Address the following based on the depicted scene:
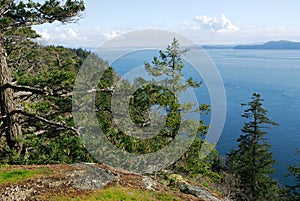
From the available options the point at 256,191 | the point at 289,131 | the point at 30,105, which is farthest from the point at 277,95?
the point at 30,105

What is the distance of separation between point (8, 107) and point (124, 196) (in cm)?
506

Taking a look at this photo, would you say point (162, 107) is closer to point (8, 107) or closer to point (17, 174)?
point (8, 107)

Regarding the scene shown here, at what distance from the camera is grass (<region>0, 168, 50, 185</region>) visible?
582 cm

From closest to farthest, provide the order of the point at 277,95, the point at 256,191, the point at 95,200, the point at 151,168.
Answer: the point at 95,200, the point at 151,168, the point at 256,191, the point at 277,95

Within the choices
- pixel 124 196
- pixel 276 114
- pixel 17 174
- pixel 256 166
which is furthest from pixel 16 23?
pixel 276 114

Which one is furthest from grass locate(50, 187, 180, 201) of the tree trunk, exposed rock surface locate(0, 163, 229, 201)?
the tree trunk

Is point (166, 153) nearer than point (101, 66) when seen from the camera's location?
No

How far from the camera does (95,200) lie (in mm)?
5477

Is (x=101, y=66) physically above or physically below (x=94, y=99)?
above

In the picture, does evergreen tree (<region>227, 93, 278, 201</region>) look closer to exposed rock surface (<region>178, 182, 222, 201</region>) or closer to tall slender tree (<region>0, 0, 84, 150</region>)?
exposed rock surface (<region>178, 182, 222, 201</region>)

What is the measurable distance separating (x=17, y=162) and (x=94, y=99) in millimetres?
3146

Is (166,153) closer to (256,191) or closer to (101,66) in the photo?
(101,66)

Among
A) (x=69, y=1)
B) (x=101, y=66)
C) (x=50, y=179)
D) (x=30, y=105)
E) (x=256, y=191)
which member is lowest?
(x=256, y=191)

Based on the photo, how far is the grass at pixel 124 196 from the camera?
18.3 feet
